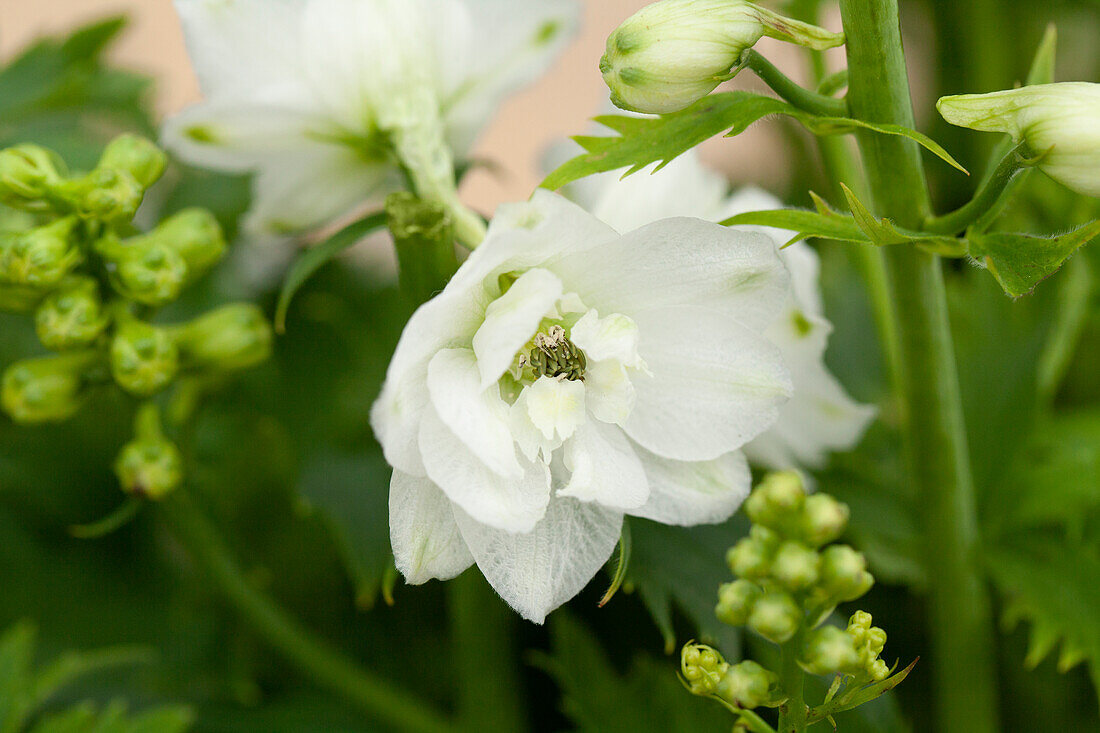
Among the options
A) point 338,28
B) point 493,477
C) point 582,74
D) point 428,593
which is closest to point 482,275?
point 493,477

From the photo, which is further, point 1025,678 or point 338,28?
point 1025,678

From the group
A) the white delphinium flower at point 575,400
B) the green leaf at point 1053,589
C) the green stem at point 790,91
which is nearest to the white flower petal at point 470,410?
the white delphinium flower at point 575,400

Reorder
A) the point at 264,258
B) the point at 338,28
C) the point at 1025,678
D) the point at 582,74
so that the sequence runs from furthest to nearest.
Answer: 1. the point at 582,74
2. the point at 264,258
3. the point at 1025,678
4. the point at 338,28

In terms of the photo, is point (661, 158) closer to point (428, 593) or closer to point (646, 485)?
point (646, 485)

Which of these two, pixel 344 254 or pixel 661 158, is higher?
pixel 661 158

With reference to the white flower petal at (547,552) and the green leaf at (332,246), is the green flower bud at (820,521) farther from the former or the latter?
the green leaf at (332,246)

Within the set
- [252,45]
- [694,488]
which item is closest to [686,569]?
[694,488]

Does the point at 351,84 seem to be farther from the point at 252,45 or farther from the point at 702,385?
the point at 702,385
